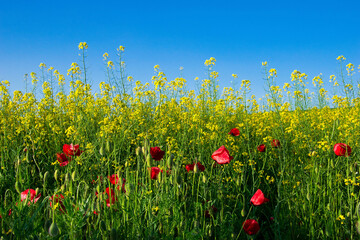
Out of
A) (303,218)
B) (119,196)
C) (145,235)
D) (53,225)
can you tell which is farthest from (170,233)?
(303,218)

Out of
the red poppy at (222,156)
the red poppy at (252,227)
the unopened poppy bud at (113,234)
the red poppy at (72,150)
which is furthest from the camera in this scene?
the red poppy at (72,150)

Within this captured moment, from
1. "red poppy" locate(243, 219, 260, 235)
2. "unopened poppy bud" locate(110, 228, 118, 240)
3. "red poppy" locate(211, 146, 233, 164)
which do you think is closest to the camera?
"unopened poppy bud" locate(110, 228, 118, 240)

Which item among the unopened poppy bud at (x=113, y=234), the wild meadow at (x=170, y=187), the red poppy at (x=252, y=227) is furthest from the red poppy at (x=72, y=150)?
the red poppy at (x=252, y=227)

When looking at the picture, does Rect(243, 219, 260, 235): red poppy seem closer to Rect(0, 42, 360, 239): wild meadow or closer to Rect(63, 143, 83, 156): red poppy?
Rect(0, 42, 360, 239): wild meadow

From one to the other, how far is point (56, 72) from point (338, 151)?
568 cm

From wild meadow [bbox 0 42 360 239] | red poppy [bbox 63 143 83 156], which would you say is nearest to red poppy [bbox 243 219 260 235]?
wild meadow [bbox 0 42 360 239]

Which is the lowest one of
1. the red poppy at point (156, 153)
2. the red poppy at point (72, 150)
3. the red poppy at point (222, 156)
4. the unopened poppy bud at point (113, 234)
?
the unopened poppy bud at point (113, 234)

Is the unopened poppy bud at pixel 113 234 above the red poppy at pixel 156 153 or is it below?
below

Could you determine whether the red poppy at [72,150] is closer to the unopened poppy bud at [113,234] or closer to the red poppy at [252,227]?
the unopened poppy bud at [113,234]

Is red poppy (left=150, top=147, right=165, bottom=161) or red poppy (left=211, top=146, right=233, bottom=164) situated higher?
red poppy (left=150, top=147, right=165, bottom=161)

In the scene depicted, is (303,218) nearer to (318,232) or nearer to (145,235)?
(318,232)

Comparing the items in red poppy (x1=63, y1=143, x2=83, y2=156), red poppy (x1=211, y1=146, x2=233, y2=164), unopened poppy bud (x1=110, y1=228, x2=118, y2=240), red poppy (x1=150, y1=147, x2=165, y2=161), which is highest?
red poppy (x1=63, y1=143, x2=83, y2=156)

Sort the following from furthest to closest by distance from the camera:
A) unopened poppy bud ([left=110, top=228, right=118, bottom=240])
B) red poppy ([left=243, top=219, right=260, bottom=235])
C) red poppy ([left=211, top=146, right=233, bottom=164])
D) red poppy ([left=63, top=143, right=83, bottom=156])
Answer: red poppy ([left=63, top=143, right=83, bottom=156]) → red poppy ([left=211, top=146, right=233, bottom=164]) → red poppy ([left=243, top=219, right=260, bottom=235]) → unopened poppy bud ([left=110, top=228, right=118, bottom=240])

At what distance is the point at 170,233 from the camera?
153cm
